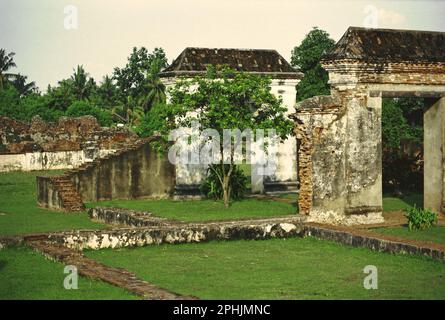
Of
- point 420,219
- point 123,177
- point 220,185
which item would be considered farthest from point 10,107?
point 420,219

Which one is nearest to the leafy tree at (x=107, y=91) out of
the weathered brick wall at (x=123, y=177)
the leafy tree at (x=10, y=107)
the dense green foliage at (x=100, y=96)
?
the dense green foliage at (x=100, y=96)

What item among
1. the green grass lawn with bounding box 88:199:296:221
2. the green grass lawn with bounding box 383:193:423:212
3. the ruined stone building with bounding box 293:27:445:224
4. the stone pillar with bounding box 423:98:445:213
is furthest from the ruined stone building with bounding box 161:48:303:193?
the ruined stone building with bounding box 293:27:445:224

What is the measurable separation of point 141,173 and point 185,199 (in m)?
1.37

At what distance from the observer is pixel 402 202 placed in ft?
69.9

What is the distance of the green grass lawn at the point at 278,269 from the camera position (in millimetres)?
10352

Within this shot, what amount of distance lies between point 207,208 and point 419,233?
237 inches

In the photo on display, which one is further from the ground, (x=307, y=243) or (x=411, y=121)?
(x=411, y=121)

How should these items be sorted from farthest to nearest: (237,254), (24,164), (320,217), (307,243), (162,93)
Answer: (162,93), (24,164), (320,217), (307,243), (237,254)

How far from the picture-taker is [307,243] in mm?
15023

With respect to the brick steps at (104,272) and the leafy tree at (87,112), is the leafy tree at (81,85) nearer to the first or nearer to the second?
the leafy tree at (87,112)

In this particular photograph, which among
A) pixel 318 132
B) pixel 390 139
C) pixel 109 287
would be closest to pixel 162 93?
pixel 390 139

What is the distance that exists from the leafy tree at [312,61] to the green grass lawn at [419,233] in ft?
78.5
